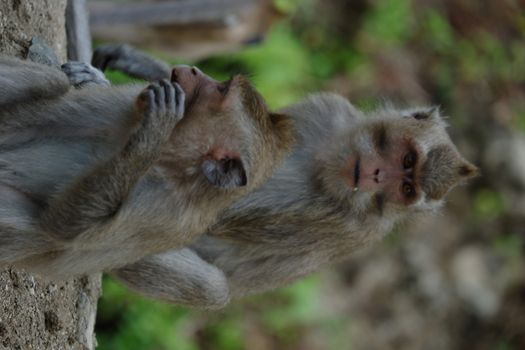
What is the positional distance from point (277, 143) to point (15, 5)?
2074 millimetres

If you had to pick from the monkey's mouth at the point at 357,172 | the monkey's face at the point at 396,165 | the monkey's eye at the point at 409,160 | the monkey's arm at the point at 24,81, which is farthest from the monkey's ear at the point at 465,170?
the monkey's arm at the point at 24,81

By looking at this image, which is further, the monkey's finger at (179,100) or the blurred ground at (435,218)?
the blurred ground at (435,218)

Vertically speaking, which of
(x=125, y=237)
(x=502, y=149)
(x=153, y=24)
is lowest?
(x=502, y=149)

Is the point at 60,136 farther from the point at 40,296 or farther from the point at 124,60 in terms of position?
the point at 124,60

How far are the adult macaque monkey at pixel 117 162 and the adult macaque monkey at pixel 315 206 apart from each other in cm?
141

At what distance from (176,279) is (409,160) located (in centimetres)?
169

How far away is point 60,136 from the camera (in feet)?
14.9

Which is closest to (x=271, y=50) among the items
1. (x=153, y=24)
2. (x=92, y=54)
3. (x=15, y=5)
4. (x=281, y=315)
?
(x=153, y=24)

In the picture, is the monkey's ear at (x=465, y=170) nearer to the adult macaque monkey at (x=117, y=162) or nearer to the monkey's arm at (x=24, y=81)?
the adult macaque monkey at (x=117, y=162)

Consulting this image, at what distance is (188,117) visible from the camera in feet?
14.2

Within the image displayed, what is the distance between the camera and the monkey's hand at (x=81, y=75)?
5324mm

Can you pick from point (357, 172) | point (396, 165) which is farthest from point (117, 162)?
point (396, 165)

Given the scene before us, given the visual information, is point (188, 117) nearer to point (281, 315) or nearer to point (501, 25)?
point (281, 315)

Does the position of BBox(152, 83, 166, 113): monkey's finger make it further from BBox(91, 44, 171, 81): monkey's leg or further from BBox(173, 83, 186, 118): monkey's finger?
BBox(91, 44, 171, 81): monkey's leg
